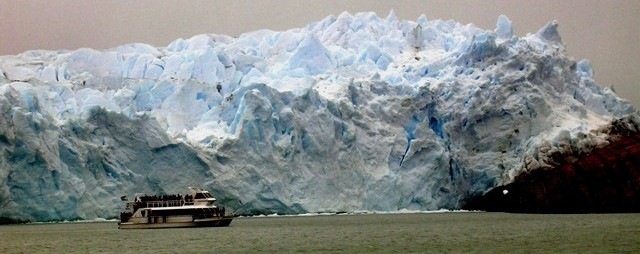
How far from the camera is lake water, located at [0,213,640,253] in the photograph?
3122cm

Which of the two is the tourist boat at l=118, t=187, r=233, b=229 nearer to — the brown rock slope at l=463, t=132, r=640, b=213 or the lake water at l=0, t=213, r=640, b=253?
the lake water at l=0, t=213, r=640, b=253

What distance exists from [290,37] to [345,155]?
43.6 ft

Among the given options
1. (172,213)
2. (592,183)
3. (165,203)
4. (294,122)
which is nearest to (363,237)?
(172,213)

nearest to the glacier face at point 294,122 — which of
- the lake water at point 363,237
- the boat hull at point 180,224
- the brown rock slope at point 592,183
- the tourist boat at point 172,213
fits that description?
the brown rock slope at point 592,183

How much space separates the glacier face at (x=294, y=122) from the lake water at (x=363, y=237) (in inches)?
188

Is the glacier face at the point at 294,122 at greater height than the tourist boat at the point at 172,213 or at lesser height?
greater

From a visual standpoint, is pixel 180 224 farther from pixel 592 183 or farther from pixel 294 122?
pixel 592 183

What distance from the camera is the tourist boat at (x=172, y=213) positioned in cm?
4725

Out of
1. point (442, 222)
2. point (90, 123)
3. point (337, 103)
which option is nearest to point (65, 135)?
point (90, 123)

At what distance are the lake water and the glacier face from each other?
188 inches

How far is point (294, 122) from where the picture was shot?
54156 mm

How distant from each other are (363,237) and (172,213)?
13814 millimetres

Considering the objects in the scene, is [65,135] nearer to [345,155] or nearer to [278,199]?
[278,199]

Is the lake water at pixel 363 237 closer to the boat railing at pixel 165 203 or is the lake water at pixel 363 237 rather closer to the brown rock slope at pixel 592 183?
the boat railing at pixel 165 203
